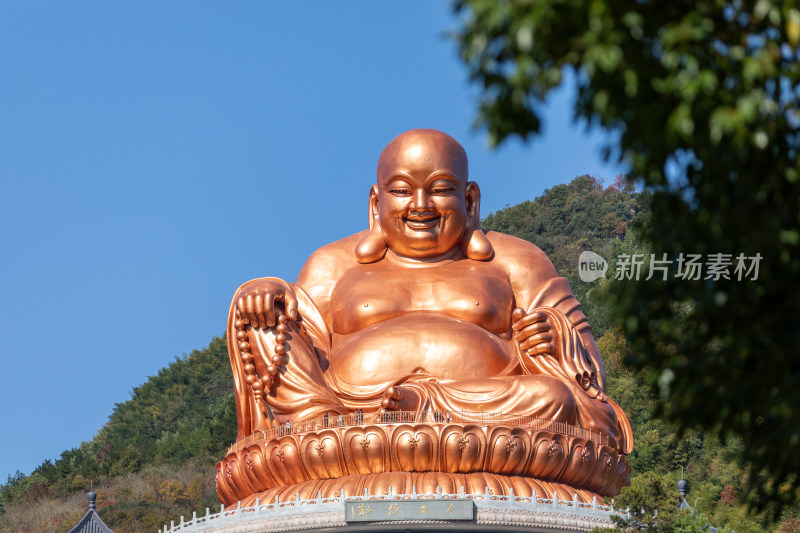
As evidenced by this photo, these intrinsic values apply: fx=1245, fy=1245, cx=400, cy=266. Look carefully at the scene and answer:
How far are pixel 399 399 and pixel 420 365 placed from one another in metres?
0.81

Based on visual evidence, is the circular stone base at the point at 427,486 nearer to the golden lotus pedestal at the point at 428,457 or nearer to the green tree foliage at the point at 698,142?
the golden lotus pedestal at the point at 428,457

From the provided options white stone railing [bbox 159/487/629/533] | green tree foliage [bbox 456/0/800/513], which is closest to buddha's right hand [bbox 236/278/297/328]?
white stone railing [bbox 159/487/629/533]

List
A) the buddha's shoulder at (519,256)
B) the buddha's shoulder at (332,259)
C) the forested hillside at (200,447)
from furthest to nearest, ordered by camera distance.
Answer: the forested hillside at (200,447) < the buddha's shoulder at (332,259) < the buddha's shoulder at (519,256)

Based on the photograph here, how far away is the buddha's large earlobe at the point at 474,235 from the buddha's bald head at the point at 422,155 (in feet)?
0.98

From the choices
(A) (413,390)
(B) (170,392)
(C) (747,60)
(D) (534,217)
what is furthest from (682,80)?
(D) (534,217)

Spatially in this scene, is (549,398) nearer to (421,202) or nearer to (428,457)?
(428,457)

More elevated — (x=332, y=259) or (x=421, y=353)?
(x=332, y=259)

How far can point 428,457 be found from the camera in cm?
1175

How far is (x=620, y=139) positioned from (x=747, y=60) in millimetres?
479

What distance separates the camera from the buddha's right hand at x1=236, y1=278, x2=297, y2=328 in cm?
1300

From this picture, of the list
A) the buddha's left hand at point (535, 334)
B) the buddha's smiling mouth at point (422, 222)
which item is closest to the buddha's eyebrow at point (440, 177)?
the buddha's smiling mouth at point (422, 222)

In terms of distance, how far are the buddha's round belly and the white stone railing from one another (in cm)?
151

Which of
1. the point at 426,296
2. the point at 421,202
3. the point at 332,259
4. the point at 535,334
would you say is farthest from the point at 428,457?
the point at 332,259

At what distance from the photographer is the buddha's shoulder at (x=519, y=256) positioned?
13977mm
